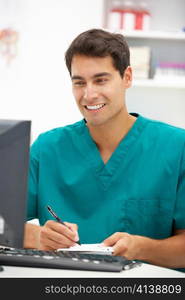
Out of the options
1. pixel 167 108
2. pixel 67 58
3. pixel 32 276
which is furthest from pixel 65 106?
pixel 32 276

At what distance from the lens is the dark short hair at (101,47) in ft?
6.19

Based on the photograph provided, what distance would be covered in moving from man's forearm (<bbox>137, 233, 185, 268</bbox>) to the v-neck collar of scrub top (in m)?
0.27

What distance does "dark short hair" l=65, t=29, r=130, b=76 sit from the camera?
189cm

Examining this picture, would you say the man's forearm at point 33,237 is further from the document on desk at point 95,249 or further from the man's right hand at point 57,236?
the document on desk at point 95,249

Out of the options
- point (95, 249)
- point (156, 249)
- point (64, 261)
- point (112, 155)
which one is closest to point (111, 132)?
point (112, 155)

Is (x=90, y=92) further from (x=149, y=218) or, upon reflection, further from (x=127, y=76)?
(x=149, y=218)

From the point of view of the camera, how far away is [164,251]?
1799 millimetres

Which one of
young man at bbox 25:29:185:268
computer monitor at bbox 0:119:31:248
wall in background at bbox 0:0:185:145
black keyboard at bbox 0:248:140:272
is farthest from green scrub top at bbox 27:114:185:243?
wall in background at bbox 0:0:185:145

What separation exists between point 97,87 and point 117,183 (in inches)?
12.9

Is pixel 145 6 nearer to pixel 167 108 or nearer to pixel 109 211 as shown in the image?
pixel 167 108

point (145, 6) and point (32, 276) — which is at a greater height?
point (145, 6)

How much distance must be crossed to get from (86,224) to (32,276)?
0.70 m

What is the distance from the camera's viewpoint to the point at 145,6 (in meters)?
4.10

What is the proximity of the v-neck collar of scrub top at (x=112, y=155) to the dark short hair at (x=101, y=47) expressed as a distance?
21 cm
